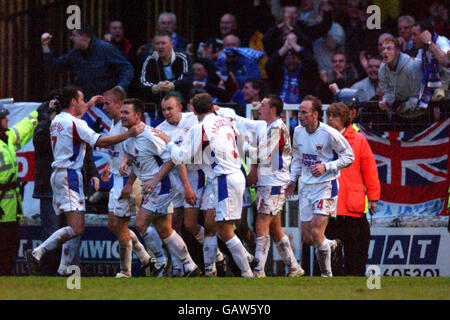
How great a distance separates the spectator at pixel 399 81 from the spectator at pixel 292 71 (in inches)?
64.2

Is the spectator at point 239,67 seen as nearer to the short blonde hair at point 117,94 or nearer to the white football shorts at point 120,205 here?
the short blonde hair at point 117,94

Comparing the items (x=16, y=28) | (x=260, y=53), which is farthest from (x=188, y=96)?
(x=16, y=28)

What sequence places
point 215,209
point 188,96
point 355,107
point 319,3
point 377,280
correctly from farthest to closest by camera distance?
point 319,3
point 188,96
point 355,107
point 215,209
point 377,280

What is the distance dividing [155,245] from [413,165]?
12.2 feet

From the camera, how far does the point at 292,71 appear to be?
558 inches

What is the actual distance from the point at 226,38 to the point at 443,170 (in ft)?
13.6

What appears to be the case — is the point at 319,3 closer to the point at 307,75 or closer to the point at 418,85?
the point at 307,75

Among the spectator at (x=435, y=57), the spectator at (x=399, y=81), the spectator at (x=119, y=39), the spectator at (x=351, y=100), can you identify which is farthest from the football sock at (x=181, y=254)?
the spectator at (x=119, y=39)

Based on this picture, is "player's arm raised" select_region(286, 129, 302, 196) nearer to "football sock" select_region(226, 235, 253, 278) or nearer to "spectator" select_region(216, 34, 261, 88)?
"football sock" select_region(226, 235, 253, 278)

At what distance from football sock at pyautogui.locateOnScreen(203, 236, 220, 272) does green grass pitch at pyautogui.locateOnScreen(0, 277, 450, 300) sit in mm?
1391

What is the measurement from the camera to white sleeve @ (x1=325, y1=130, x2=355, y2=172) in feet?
36.2

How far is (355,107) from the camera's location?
1256cm

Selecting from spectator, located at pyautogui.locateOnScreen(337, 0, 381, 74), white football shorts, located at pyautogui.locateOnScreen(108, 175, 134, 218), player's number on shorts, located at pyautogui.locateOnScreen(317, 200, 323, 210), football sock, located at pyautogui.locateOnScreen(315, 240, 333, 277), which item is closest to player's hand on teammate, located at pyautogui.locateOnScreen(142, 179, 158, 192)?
white football shorts, located at pyautogui.locateOnScreen(108, 175, 134, 218)

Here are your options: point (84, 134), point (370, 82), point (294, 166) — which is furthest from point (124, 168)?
point (370, 82)
